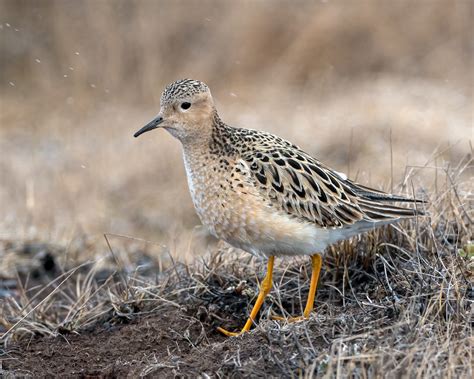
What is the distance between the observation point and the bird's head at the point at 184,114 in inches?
220

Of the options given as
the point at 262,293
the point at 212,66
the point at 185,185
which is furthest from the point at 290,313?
the point at 212,66

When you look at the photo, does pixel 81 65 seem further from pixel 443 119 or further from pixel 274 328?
pixel 274 328

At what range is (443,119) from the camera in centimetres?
Answer: 1242

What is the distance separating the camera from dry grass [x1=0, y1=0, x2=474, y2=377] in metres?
4.86

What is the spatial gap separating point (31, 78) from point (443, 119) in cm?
774

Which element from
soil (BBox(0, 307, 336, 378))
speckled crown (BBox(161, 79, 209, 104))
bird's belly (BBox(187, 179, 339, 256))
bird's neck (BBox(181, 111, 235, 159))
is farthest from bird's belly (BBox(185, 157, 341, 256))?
soil (BBox(0, 307, 336, 378))

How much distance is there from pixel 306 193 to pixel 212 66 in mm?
10522

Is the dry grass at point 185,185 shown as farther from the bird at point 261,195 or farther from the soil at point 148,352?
the bird at point 261,195

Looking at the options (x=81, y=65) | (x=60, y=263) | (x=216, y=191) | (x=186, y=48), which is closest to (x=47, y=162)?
(x=81, y=65)

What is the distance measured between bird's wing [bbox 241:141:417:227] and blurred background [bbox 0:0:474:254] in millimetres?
7155

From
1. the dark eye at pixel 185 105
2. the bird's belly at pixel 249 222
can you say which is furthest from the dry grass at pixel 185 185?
the dark eye at pixel 185 105

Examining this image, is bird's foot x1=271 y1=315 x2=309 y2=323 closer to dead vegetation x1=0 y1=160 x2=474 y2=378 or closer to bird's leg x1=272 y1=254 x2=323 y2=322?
bird's leg x1=272 y1=254 x2=323 y2=322

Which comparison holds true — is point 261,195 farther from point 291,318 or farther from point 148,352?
point 148,352

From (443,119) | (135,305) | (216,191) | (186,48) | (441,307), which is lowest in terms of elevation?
(135,305)
